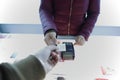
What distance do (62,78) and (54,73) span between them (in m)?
0.08

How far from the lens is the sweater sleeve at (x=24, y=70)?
36cm

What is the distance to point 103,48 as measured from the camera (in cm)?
146

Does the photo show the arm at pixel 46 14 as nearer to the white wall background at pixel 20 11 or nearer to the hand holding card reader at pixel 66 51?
the hand holding card reader at pixel 66 51

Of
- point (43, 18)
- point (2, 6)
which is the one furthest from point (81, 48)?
point (2, 6)

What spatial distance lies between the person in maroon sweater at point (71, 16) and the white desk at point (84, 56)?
0.88ft

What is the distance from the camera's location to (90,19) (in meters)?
1.12

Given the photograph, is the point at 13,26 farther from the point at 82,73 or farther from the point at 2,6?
the point at 82,73

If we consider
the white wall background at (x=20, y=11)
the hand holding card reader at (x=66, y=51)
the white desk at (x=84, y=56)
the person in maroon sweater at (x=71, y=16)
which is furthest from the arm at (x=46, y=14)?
the white wall background at (x=20, y=11)

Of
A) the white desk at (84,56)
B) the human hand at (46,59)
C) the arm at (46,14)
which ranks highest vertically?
the human hand at (46,59)

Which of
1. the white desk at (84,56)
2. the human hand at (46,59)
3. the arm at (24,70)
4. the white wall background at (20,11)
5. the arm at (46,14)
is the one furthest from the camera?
the white wall background at (20,11)

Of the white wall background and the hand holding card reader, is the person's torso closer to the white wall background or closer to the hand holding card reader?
the hand holding card reader

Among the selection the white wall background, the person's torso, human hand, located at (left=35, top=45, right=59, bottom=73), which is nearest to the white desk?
the person's torso

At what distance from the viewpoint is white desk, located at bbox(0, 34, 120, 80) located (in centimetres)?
124

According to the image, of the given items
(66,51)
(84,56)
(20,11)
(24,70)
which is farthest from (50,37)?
(20,11)
